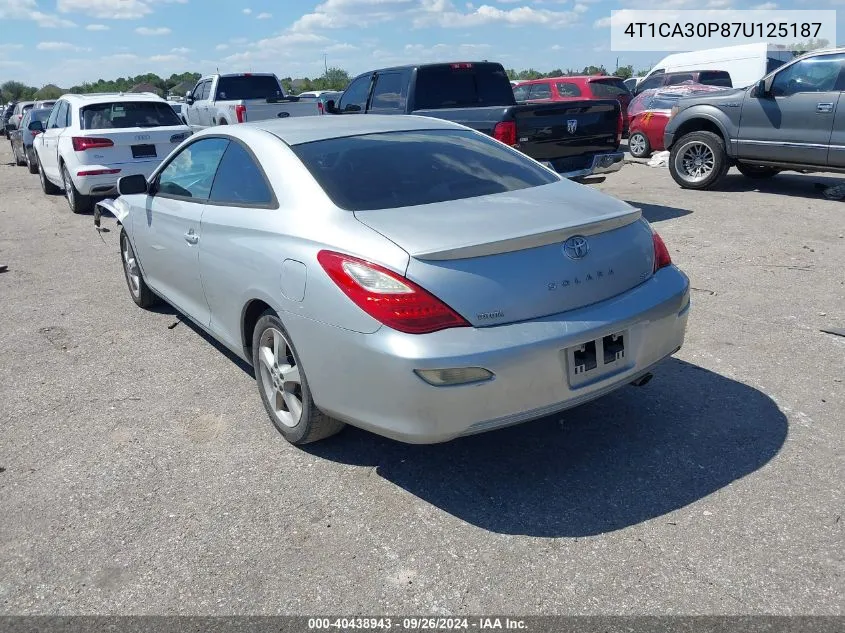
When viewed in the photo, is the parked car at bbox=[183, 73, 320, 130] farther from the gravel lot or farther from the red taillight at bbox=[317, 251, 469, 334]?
the red taillight at bbox=[317, 251, 469, 334]

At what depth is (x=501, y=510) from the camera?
3.09 metres

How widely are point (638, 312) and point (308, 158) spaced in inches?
70.7

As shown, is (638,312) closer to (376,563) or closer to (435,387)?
(435,387)

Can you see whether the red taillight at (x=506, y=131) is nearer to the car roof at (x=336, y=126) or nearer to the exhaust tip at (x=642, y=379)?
the car roof at (x=336, y=126)

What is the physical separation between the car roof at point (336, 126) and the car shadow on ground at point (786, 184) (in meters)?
7.70

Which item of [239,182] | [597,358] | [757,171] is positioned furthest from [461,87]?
[597,358]

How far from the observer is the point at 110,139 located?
10.5 metres

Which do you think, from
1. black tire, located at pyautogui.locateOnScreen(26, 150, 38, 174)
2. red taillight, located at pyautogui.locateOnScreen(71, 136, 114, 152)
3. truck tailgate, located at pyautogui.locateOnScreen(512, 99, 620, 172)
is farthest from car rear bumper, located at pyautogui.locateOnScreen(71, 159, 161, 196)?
black tire, located at pyautogui.locateOnScreen(26, 150, 38, 174)

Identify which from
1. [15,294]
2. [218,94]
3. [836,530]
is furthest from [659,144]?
[836,530]

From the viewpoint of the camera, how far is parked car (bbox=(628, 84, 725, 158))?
47.6 feet

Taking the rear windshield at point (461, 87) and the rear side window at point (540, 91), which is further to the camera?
the rear side window at point (540, 91)

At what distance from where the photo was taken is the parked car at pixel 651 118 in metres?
14.5

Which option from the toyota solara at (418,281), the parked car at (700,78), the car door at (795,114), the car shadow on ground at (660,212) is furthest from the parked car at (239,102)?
the toyota solara at (418,281)

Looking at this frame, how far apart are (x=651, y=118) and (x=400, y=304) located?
1329 centimetres
